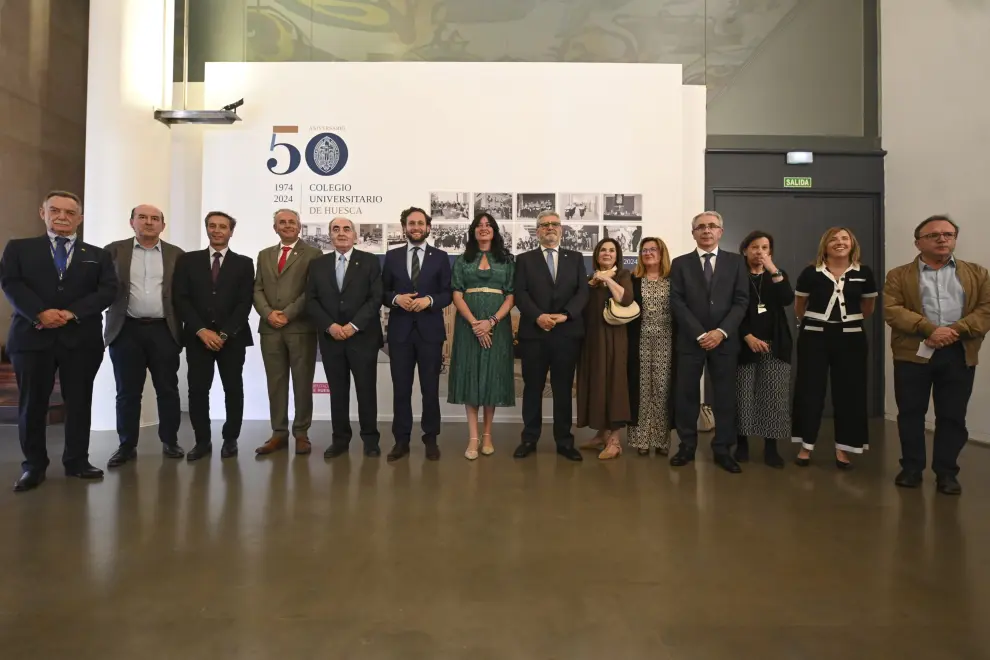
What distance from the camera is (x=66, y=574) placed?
238cm

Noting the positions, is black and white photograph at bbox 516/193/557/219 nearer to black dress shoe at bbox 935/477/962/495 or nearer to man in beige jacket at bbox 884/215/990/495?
man in beige jacket at bbox 884/215/990/495

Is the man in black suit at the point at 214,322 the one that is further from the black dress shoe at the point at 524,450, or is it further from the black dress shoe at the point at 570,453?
the black dress shoe at the point at 570,453

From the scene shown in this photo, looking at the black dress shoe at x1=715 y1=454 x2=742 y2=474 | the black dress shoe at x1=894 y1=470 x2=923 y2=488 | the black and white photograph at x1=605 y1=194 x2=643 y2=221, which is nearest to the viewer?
the black dress shoe at x1=894 y1=470 x2=923 y2=488

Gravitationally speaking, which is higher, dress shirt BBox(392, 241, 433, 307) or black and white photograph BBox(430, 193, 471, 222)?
black and white photograph BBox(430, 193, 471, 222)

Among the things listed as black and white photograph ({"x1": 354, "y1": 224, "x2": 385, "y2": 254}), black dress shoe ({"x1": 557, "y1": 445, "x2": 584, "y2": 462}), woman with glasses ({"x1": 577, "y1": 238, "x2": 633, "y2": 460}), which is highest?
black and white photograph ({"x1": 354, "y1": 224, "x2": 385, "y2": 254})

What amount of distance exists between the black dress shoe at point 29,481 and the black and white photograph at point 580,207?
479 centimetres

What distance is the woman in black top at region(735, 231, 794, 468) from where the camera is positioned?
14.1 ft

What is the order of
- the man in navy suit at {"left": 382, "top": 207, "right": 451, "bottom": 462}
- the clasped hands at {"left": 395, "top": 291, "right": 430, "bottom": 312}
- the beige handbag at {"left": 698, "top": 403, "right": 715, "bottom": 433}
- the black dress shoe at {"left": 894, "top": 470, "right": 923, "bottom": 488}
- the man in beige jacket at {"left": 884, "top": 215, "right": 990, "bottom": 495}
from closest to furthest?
1. the man in beige jacket at {"left": 884, "top": 215, "right": 990, "bottom": 495}
2. the black dress shoe at {"left": 894, "top": 470, "right": 923, "bottom": 488}
3. the clasped hands at {"left": 395, "top": 291, "right": 430, "bottom": 312}
4. the man in navy suit at {"left": 382, "top": 207, "right": 451, "bottom": 462}
5. the beige handbag at {"left": 698, "top": 403, "right": 715, "bottom": 433}

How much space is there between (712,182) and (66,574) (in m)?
6.58

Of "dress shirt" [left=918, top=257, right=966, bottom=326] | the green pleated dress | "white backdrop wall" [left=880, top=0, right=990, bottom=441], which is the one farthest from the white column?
"white backdrop wall" [left=880, top=0, right=990, bottom=441]

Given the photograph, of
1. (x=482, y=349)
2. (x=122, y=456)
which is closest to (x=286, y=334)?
(x=122, y=456)

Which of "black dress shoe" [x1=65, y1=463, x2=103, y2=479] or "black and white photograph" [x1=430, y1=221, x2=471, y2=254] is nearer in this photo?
"black dress shoe" [x1=65, y1=463, x2=103, y2=479]

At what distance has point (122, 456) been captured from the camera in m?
4.23

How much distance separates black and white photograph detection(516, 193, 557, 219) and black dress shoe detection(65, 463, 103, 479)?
13.9 ft
